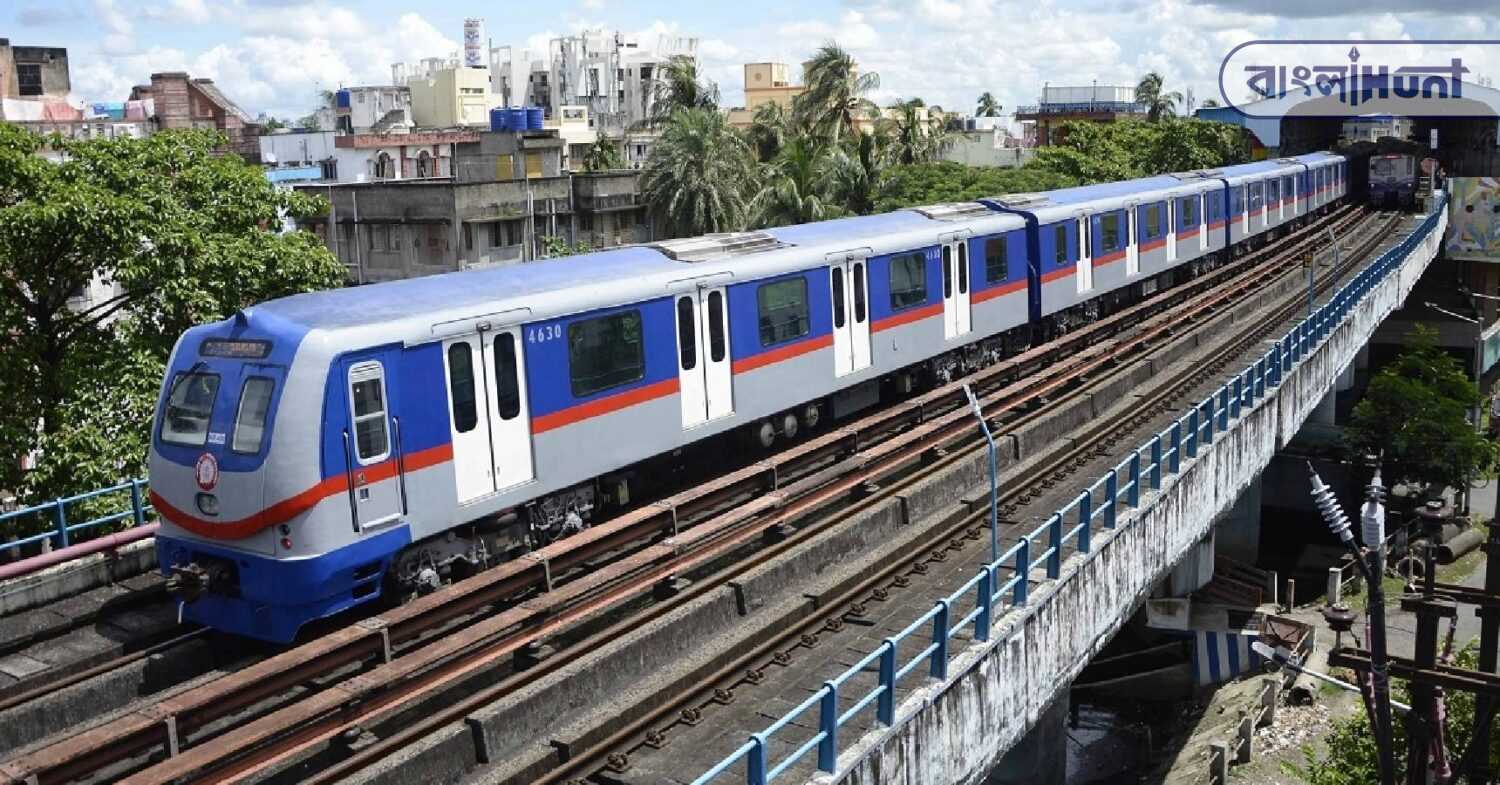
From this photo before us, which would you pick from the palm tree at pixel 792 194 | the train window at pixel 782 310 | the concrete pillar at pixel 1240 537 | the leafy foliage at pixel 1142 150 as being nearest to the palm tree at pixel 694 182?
the palm tree at pixel 792 194

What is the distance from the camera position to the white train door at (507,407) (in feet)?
37.7

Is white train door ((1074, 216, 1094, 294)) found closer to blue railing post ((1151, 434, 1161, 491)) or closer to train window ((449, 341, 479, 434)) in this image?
blue railing post ((1151, 434, 1161, 491))

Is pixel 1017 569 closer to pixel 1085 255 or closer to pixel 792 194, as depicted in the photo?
pixel 1085 255

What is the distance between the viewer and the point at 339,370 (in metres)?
10.1

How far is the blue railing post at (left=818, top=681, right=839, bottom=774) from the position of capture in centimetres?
808

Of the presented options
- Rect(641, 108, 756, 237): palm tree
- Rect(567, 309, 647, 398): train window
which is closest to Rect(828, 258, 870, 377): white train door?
Rect(567, 309, 647, 398): train window

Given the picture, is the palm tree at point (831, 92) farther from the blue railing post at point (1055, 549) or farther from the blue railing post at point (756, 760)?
the blue railing post at point (756, 760)

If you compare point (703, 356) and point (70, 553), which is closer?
point (70, 553)

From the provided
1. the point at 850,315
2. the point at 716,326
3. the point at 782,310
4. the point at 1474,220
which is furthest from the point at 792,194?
the point at 1474,220

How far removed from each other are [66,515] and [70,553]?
3374 millimetres

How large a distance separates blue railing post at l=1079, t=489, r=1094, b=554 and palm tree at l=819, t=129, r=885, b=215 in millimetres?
29568

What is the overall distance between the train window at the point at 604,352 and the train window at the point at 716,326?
1206mm

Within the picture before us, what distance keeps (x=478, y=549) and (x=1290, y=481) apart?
2840 cm

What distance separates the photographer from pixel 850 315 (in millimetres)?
16688
